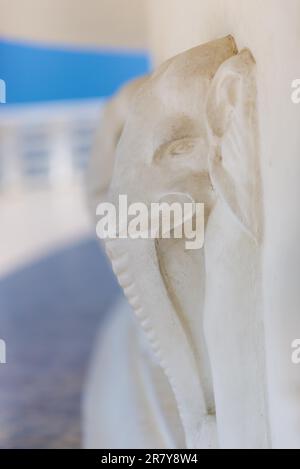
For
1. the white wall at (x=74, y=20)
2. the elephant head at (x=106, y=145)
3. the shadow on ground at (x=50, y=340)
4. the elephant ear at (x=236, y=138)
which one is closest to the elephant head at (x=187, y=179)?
the elephant ear at (x=236, y=138)

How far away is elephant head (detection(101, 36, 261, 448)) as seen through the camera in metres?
0.69

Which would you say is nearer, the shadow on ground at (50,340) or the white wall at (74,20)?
the white wall at (74,20)

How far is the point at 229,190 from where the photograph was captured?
2.29 feet

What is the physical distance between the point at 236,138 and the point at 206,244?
140 mm

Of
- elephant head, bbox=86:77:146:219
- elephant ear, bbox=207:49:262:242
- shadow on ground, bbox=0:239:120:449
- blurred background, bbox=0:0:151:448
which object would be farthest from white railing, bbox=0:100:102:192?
elephant ear, bbox=207:49:262:242

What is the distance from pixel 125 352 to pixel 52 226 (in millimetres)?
2915

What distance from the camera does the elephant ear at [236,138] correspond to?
2.24 feet

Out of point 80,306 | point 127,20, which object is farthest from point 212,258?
point 80,306

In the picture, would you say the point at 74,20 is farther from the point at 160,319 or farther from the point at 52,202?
the point at 52,202

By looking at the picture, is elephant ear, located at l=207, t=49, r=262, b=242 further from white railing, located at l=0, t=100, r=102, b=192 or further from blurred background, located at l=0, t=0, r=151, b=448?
white railing, located at l=0, t=100, r=102, b=192

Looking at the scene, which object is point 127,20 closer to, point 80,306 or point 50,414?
point 50,414

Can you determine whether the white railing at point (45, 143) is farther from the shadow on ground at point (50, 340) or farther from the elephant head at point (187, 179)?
the elephant head at point (187, 179)

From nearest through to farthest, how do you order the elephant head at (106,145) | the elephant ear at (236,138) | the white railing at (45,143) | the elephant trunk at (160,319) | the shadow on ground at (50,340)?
the elephant ear at (236,138), the elephant trunk at (160,319), the elephant head at (106,145), the shadow on ground at (50,340), the white railing at (45,143)

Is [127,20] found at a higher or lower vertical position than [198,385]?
higher
